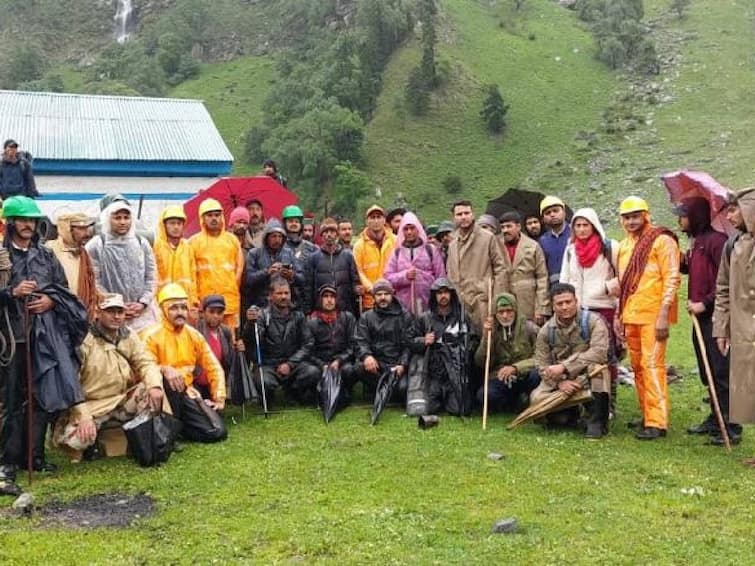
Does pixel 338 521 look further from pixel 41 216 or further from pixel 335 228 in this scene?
pixel 335 228

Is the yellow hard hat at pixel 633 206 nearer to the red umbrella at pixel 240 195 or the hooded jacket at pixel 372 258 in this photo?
the hooded jacket at pixel 372 258

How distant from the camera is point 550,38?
242 ft

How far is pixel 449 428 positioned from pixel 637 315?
227 centimetres

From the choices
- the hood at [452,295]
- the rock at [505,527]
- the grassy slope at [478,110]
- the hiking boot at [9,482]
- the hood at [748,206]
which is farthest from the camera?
the grassy slope at [478,110]

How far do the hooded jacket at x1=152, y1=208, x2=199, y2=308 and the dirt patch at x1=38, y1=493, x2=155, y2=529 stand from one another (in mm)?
3059

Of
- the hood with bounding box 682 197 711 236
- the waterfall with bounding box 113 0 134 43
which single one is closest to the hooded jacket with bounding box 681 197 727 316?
the hood with bounding box 682 197 711 236

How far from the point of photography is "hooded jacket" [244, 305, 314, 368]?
32.3 feet

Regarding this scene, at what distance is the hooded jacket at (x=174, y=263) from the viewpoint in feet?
30.1

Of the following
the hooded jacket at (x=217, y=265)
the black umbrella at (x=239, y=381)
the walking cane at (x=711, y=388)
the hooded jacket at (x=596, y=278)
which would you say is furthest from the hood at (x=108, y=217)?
the walking cane at (x=711, y=388)

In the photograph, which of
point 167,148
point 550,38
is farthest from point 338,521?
point 550,38

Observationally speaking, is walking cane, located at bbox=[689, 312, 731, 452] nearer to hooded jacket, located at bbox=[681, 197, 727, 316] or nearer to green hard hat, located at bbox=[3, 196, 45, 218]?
hooded jacket, located at bbox=[681, 197, 727, 316]

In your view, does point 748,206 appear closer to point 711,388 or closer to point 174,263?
point 711,388

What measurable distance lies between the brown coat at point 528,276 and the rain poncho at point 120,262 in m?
4.08

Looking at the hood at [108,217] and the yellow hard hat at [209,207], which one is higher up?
the yellow hard hat at [209,207]
